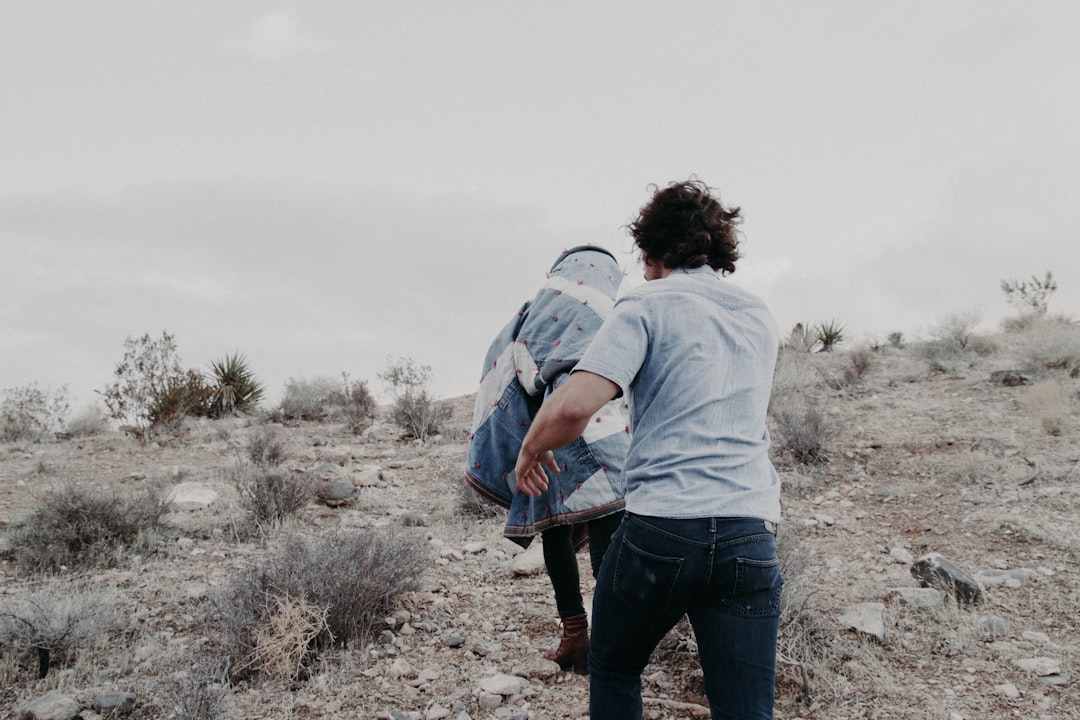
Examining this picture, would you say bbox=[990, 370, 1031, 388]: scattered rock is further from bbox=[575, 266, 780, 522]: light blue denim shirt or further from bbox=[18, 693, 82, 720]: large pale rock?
bbox=[18, 693, 82, 720]: large pale rock

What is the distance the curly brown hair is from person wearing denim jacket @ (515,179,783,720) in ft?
0.30

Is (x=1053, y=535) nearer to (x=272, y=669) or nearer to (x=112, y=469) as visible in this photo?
(x=272, y=669)

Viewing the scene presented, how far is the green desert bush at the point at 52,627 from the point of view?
3.40 m

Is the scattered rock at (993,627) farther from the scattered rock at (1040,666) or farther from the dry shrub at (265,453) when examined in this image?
the dry shrub at (265,453)

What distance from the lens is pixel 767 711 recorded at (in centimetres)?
167

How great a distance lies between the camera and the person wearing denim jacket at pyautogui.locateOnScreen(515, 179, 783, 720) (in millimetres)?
1643

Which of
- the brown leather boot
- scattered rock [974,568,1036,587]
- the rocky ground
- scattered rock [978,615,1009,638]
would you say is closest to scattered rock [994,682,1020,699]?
the rocky ground

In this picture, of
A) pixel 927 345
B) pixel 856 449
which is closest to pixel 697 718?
pixel 856 449

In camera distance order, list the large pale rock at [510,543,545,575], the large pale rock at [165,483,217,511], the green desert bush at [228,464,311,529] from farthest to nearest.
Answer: the large pale rock at [165,483,217,511]
the green desert bush at [228,464,311,529]
the large pale rock at [510,543,545,575]

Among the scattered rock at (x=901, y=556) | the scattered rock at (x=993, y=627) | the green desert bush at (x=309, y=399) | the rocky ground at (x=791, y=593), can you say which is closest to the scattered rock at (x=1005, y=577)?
the rocky ground at (x=791, y=593)

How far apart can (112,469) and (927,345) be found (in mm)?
13935

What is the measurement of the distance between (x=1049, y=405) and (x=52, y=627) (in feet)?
30.4

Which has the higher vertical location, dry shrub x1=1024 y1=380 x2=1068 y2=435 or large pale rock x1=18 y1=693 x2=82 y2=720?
dry shrub x1=1024 y1=380 x2=1068 y2=435

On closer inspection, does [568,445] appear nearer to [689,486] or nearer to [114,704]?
[689,486]
